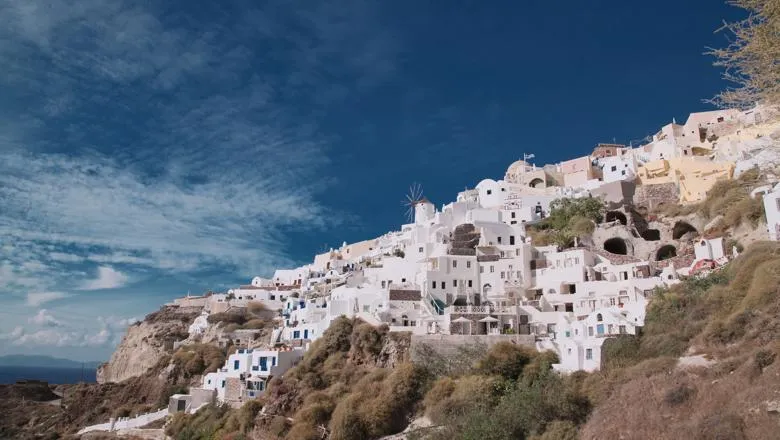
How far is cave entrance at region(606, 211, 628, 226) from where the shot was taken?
163 feet

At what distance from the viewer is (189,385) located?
52406 millimetres

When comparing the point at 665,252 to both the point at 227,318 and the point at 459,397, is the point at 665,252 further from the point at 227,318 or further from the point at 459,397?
the point at 227,318

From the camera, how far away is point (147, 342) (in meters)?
69.9

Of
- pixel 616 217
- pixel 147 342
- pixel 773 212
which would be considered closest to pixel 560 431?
pixel 773 212

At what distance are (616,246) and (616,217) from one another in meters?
4.96

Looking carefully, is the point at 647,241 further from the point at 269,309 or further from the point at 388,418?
the point at 269,309

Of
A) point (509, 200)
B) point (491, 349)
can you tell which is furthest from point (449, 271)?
point (509, 200)

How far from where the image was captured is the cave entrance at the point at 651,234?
4776 centimetres

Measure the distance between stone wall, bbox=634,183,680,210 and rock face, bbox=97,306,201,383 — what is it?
51864 mm

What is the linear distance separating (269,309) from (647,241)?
42.6m

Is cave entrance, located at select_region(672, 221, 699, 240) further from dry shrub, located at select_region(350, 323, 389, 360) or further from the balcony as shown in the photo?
dry shrub, located at select_region(350, 323, 389, 360)

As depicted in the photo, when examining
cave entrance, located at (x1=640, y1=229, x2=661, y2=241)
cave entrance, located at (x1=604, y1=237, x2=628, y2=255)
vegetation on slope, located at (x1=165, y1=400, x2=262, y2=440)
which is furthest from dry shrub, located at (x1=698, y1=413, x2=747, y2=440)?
cave entrance, located at (x1=640, y1=229, x2=661, y2=241)

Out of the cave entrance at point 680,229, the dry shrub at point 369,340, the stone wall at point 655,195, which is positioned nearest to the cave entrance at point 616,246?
the cave entrance at point 680,229

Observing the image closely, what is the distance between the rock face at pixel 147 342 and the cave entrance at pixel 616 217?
48.1 m
